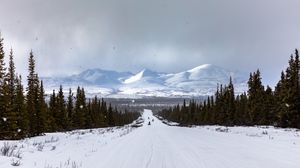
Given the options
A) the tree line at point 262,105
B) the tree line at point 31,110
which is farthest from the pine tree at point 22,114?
the tree line at point 262,105

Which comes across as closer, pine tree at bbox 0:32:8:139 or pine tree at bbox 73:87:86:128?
pine tree at bbox 0:32:8:139

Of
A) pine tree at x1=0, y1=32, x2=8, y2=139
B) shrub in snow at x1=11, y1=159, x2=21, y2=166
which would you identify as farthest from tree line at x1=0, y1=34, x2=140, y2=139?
shrub in snow at x1=11, y1=159, x2=21, y2=166

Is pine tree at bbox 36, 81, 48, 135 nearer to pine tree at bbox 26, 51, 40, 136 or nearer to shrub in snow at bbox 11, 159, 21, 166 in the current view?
pine tree at bbox 26, 51, 40, 136

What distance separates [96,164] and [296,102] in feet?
152

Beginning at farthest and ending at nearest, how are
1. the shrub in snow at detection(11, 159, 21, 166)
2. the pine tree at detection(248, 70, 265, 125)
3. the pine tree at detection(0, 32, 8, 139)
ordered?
1. the pine tree at detection(248, 70, 265, 125)
2. the pine tree at detection(0, 32, 8, 139)
3. the shrub in snow at detection(11, 159, 21, 166)

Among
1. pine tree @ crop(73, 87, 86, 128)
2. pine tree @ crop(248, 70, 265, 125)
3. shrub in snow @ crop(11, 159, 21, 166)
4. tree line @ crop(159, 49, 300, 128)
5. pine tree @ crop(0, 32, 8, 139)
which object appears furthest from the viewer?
pine tree @ crop(73, 87, 86, 128)

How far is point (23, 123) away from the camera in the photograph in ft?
156

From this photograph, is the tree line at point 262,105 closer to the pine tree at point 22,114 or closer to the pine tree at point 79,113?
the pine tree at point 79,113

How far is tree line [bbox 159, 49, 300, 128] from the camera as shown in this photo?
2133 inches

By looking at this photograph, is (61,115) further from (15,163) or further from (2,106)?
(15,163)

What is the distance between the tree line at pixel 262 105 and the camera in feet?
178

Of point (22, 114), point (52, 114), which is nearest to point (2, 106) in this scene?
point (22, 114)

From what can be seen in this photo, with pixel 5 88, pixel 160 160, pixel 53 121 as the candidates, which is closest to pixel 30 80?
pixel 53 121

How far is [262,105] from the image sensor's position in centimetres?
7038
